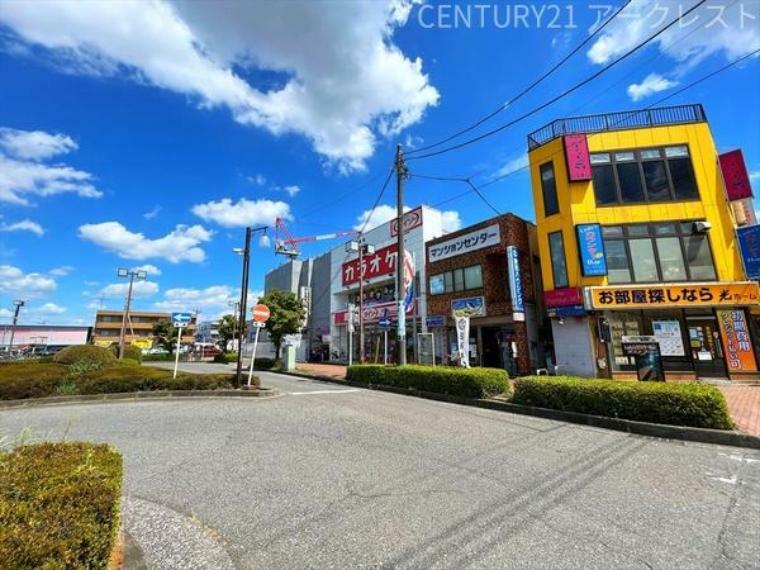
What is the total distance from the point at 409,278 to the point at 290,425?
14.0 m

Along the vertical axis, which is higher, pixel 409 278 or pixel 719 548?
pixel 409 278

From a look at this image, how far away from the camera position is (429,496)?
4.28m

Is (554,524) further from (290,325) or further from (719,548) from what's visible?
(290,325)

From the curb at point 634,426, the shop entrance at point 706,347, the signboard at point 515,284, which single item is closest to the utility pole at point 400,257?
the curb at point 634,426

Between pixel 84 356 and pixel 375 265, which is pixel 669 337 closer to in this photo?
pixel 375 265

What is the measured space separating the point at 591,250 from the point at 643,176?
13.2ft

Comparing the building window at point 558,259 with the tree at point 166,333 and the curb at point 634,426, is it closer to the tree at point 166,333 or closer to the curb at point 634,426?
the curb at point 634,426

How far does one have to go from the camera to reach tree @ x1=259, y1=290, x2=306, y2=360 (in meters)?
25.8

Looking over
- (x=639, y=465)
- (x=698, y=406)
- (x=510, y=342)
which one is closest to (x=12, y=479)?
(x=639, y=465)

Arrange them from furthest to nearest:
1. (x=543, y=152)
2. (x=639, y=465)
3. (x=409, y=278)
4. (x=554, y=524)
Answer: (x=409, y=278)
(x=543, y=152)
(x=639, y=465)
(x=554, y=524)

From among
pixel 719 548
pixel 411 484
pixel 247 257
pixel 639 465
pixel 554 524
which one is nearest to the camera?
pixel 719 548

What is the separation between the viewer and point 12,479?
2848 millimetres

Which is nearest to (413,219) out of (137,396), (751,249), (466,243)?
(466,243)

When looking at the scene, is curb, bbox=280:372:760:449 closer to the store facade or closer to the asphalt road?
the asphalt road
